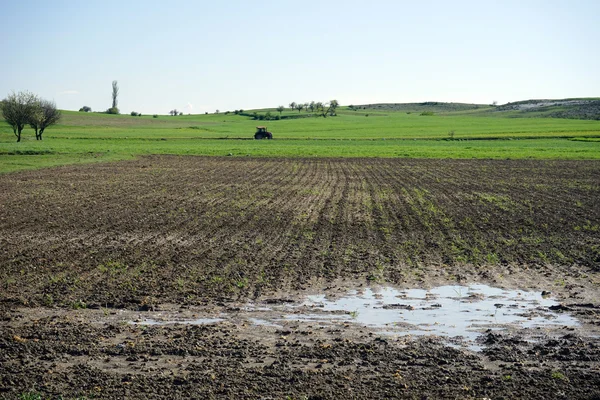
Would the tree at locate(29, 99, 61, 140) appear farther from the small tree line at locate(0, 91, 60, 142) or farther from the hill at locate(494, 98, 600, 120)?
the hill at locate(494, 98, 600, 120)

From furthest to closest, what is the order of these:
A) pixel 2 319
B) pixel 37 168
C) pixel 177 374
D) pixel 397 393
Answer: pixel 37 168 → pixel 2 319 → pixel 177 374 → pixel 397 393

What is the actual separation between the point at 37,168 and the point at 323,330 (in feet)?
104

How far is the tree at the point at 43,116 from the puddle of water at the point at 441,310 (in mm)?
71309

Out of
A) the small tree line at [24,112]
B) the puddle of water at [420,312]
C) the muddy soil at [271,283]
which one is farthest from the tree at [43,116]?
the puddle of water at [420,312]

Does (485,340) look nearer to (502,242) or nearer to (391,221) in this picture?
(502,242)

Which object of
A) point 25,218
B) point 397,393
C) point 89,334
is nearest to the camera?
point 397,393

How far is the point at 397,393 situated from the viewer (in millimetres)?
6777

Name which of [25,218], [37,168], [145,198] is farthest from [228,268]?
[37,168]

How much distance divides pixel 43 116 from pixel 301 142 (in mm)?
29956

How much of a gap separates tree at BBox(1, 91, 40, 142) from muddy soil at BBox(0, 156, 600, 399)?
168 feet

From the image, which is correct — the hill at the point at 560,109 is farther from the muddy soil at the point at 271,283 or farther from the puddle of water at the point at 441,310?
the puddle of water at the point at 441,310

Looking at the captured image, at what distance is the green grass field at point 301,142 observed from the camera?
5219 centimetres

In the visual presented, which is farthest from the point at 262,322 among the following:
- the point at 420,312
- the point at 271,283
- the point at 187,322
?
the point at 420,312

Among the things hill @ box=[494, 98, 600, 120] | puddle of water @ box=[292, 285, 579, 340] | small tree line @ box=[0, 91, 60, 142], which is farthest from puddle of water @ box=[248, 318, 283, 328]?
hill @ box=[494, 98, 600, 120]
